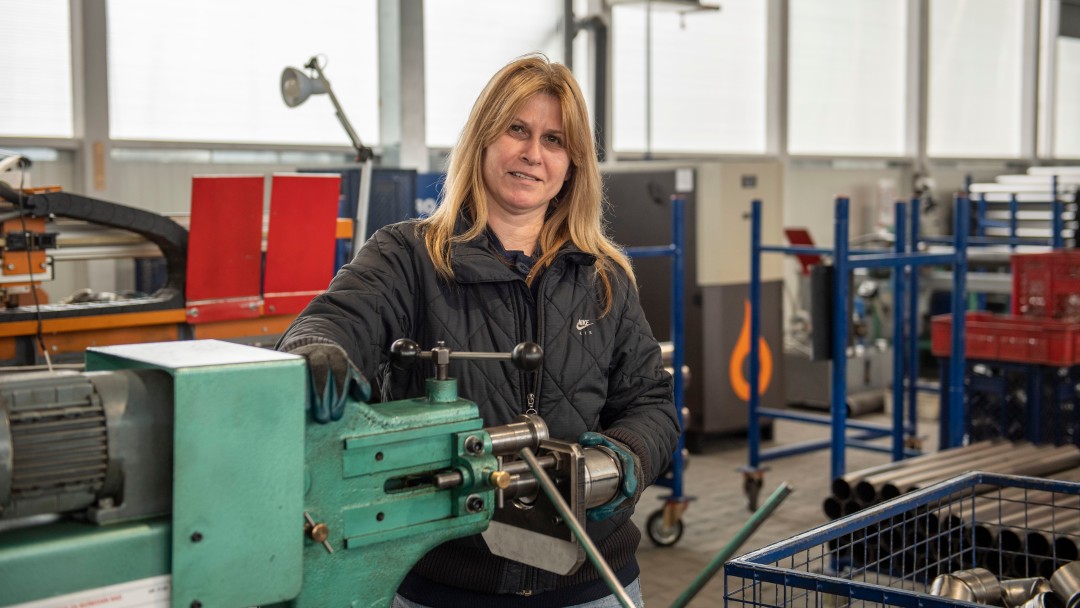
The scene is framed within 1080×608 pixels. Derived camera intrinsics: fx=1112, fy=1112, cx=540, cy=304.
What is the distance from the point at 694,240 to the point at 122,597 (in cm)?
465

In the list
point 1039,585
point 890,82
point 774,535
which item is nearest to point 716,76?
point 890,82

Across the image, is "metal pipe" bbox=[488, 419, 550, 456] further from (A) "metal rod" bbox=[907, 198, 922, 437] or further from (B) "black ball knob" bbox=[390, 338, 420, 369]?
(A) "metal rod" bbox=[907, 198, 922, 437]

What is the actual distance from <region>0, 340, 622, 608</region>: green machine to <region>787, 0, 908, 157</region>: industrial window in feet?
23.8

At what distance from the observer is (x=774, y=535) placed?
4109mm

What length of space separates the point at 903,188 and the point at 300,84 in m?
6.49

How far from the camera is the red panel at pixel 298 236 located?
9.15ft

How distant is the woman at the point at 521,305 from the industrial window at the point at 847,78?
6.73m

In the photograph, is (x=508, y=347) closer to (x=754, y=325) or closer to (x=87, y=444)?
(x=87, y=444)

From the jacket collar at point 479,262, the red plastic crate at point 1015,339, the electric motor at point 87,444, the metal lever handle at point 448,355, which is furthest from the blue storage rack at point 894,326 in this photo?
the electric motor at point 87,444

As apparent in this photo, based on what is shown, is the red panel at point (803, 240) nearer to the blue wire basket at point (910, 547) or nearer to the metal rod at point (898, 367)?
the metal rod at point (898, 367)

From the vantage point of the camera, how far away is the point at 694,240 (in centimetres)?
545

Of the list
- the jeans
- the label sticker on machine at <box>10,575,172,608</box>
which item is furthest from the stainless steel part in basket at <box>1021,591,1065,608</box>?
the label sticker on machine at <box>10,575,172,608</box>

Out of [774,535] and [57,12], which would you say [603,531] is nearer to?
[774,535]

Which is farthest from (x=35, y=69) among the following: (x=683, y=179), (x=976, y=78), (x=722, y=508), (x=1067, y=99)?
(x=1067, y=99)
